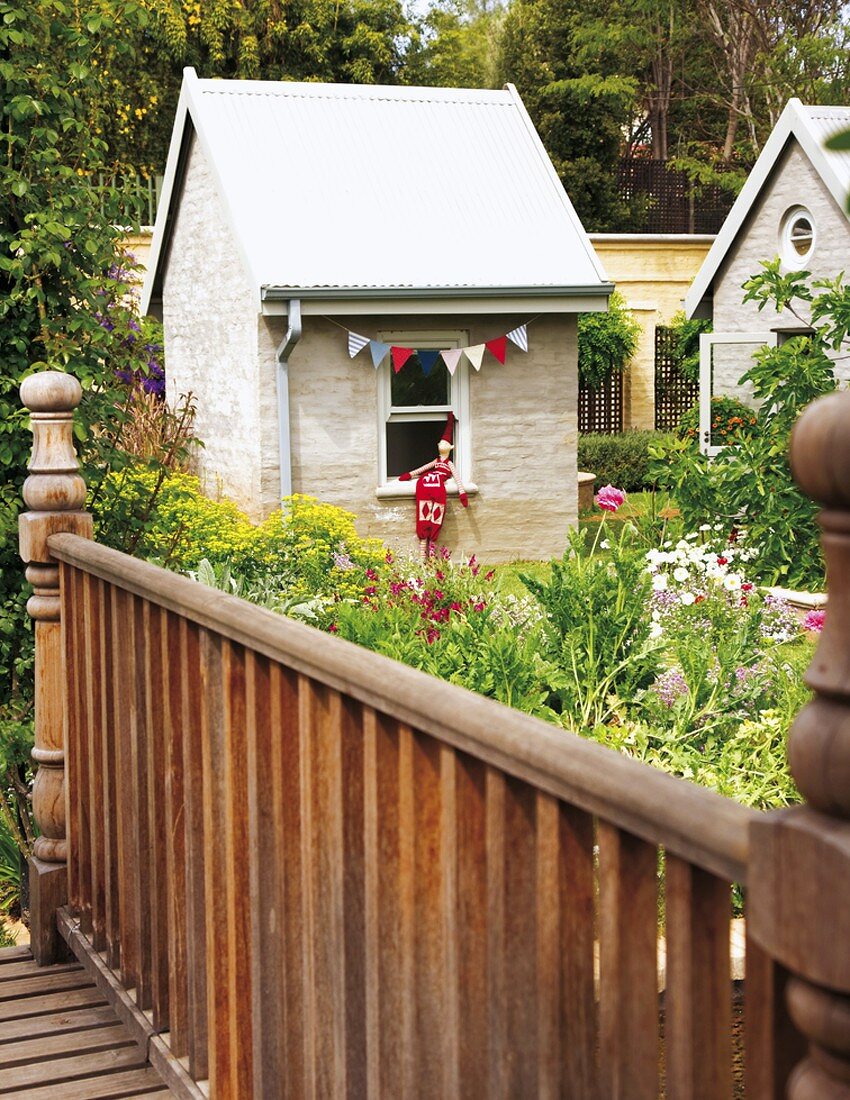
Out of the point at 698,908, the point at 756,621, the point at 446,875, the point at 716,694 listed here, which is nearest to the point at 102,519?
the point at 716,694

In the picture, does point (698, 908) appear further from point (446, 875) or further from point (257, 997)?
point (257, 997)

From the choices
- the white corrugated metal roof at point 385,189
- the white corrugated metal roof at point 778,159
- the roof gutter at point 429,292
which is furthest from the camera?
the white corrugated metal roof at point 778,159

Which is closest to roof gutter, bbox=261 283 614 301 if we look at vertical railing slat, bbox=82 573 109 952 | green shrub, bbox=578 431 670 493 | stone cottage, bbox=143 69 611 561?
stone cottage, bbox=143 69 611 561

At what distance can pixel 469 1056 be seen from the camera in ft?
5.57

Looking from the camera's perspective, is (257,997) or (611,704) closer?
(257,997)

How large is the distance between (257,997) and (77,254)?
3357mm

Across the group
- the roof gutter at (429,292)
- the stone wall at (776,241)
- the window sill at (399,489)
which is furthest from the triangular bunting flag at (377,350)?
the stone wall at (776,241)

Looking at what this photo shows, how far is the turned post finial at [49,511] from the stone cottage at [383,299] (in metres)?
9.23

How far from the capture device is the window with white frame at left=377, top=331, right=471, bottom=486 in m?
13.8

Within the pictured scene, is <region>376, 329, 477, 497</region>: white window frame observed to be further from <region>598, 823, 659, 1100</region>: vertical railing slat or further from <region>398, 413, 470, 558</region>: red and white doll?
<region>598, 823, 659, 1100</region>: vertical railing slat

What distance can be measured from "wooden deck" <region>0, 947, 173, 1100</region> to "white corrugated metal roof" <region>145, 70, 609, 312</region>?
9882mm

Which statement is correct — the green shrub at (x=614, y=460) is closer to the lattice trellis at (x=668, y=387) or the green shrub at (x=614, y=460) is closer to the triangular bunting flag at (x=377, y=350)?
the lattice trellis at (x=668, y=387)

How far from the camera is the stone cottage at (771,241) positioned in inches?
593

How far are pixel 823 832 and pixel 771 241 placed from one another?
632 inches
